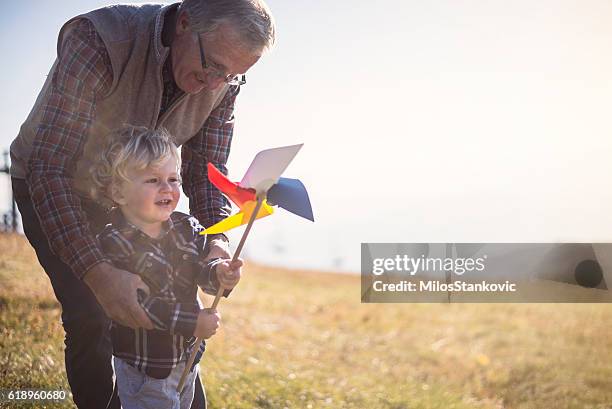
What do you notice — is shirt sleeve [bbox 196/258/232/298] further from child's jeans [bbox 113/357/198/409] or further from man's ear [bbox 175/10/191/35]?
man's ear [bbox 175/10/191/35]

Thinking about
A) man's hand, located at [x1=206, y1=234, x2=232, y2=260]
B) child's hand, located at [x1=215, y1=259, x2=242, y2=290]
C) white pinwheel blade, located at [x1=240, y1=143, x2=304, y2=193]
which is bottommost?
child's hand, located at [x1=215, y1=259, x2=242, y2=290]

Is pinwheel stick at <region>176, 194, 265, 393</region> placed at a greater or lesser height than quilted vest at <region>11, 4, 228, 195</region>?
lesser

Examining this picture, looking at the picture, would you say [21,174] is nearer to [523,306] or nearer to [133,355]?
[133,355]

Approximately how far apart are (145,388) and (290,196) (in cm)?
82

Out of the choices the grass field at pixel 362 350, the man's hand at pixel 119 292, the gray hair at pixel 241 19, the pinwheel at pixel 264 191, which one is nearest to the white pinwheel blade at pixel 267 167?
the pinwheel at pixel 264 191

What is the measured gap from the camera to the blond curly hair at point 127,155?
2365 mm

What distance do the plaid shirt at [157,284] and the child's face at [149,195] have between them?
0.05 m

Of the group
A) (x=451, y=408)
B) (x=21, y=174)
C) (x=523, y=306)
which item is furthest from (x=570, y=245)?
(x=21, y=174)

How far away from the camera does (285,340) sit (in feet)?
26.9

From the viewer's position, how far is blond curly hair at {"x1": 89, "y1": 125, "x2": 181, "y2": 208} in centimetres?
237

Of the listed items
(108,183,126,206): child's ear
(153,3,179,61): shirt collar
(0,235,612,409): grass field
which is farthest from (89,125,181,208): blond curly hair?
(0,235,612,409): grass field

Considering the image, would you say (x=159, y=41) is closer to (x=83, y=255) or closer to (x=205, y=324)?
(x=83, y=255)

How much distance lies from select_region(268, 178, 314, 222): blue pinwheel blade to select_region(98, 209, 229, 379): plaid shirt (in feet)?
0.98


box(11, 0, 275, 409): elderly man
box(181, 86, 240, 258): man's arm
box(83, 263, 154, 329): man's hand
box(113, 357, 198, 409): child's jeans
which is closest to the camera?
box(83, 263, 154, 329): man's hand
